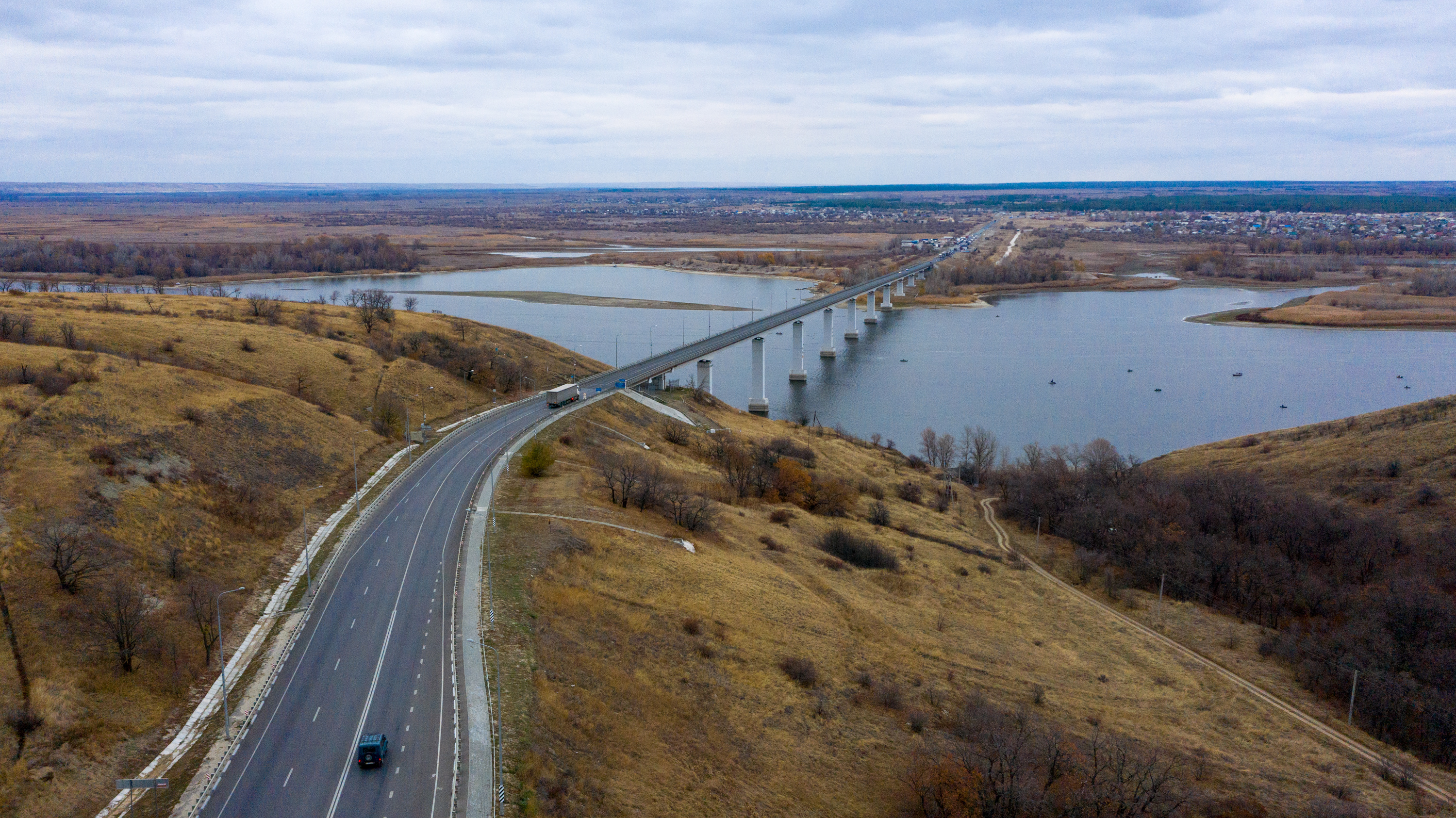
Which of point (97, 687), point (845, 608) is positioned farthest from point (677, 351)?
point (97, 687)

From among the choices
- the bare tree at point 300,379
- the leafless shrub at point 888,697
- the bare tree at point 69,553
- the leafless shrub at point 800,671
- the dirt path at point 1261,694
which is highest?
the bare tree at point 300,379

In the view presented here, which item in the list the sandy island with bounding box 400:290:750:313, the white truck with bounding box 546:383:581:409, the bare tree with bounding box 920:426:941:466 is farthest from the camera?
the sandy island with bounding box 400:290:750:313

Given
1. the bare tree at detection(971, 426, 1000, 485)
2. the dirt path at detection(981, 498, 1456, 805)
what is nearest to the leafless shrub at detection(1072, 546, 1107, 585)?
the dirt path at detection(981, 498, 1456, 805)

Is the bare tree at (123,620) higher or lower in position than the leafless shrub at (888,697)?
higher

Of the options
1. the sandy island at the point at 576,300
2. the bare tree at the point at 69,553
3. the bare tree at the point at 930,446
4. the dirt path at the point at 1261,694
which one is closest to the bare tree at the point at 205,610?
the bare tree at the point at 69,553

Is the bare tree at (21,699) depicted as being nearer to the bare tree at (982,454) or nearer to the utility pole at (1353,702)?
the utility pole at (1353,702)

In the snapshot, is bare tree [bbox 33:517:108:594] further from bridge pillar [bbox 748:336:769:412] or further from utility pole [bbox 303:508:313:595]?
bridge pillar [bbox 748:336:769:412]

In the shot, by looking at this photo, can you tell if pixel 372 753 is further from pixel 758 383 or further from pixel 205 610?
pixel 758 383
